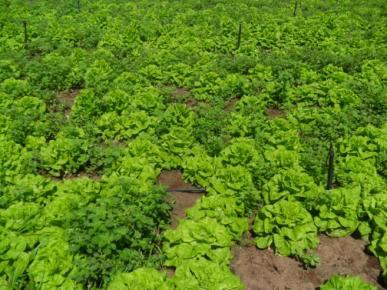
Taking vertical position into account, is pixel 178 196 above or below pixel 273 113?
below

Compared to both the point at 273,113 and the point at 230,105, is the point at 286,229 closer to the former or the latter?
the point at 273,113

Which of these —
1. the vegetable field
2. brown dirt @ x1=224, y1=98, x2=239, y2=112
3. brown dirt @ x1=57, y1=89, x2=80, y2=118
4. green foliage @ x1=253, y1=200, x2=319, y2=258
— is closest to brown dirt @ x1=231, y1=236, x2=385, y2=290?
the vegetable field

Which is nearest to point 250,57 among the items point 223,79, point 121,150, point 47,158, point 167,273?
point 223,79

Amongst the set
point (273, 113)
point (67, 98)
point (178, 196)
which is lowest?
point (178, 196)

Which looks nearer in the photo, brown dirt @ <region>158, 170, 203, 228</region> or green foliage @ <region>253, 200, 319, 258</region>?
green foliage @ <region>253, 200, 319, 258</region>

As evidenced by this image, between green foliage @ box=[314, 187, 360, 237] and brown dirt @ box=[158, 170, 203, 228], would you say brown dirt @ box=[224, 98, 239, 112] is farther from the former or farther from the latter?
green foliage @ box=[314, 187, 360, 237]

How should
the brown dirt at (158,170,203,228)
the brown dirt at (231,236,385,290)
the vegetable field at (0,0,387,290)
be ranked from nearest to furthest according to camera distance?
the vegetable field at (0,0,387,290)
the brown dirt at (231,236,385,290)
the brown dirt at (158,170,203,228)

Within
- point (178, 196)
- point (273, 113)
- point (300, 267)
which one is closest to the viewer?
point (300, 267)

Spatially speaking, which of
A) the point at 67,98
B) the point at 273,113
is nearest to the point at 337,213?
the point at 273,113

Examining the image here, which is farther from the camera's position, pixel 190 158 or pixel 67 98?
pixel 67 98
